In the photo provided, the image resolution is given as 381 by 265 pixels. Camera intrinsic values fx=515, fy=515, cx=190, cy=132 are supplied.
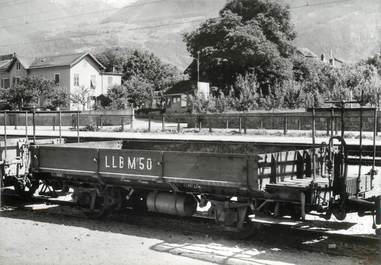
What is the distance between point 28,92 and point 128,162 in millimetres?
55160

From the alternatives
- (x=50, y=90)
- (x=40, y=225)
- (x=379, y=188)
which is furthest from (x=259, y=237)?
(x=50, y=90)

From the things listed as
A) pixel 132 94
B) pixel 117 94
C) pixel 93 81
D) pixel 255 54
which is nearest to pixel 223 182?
pixel 255 54

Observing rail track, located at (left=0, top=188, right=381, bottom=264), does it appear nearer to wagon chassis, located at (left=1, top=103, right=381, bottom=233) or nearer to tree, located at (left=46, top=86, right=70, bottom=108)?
wagon chassis, located at (left=1, top=103, right=381, bottom=233)

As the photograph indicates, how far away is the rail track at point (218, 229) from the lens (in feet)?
26.2

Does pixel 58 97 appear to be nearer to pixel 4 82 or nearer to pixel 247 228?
pixel 4 82

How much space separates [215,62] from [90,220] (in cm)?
5281

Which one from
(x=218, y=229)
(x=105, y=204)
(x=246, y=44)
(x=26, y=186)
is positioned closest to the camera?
(x=218, y=229)

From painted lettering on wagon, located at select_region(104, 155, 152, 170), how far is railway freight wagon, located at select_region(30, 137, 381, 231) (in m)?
0.02

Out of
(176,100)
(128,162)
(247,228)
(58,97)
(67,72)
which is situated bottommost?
(247,228)

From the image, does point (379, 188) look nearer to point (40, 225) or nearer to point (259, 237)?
point (259, 237)

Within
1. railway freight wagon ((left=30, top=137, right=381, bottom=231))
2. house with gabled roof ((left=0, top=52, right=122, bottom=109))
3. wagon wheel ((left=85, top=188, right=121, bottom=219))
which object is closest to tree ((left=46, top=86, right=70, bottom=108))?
house with gabled roof ((left=0, top=52, right=122, bottom=109))

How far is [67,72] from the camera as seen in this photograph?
243 ft

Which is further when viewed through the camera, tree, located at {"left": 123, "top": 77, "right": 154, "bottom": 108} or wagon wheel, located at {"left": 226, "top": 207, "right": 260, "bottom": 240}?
tree, located at {"left": 123, "top": 77, "right": 154, "bottom": 108}

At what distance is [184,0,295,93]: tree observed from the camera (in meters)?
59.0
